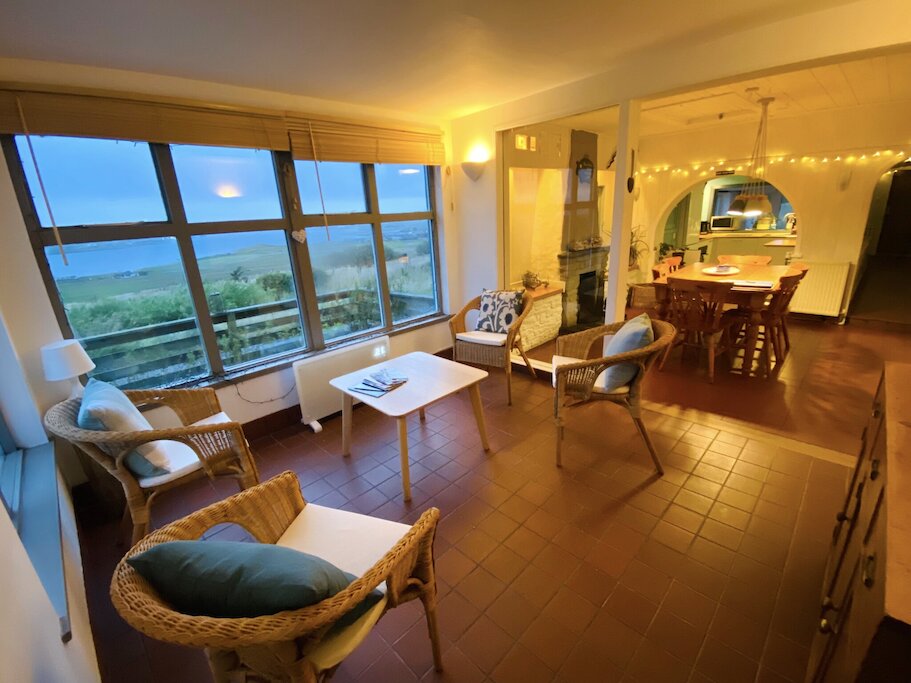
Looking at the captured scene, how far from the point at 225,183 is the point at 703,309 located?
3918 millimetres

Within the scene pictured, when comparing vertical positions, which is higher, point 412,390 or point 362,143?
point 362,143

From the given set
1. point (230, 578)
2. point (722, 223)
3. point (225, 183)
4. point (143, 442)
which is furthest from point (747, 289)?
point (722, 223)

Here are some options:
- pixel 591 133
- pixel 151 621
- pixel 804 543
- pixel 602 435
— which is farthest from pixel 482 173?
pixel 151 621

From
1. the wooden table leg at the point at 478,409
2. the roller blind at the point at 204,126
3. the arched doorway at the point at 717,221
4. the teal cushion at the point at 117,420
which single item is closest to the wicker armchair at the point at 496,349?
the wooden table leg at the point at 478,409

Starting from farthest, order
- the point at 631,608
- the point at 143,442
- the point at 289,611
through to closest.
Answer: the point at 143,442
the point at 631,608
the point at 289,611

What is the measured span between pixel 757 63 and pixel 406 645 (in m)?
3.19

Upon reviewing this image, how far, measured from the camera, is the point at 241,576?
2.75 feet

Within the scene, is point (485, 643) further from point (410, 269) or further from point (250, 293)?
point (410, 269)

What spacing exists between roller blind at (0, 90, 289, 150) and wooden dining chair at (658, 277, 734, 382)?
11.3 ft

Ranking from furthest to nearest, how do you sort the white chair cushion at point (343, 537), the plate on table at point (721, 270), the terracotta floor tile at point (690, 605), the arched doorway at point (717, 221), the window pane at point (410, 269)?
the arched doorway at point (717, 221), the plate on table at point (721, 270), the window pane at point (410, 269), the terracotta floor tile at point (690, 605), the white chair cushion at point (343, 537)

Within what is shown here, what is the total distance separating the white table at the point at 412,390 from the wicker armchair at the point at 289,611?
758mm

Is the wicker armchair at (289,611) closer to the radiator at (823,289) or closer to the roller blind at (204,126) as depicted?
the roller blind at (204,126)

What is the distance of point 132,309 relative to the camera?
2449 mm

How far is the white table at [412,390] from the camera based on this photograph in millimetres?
2160
